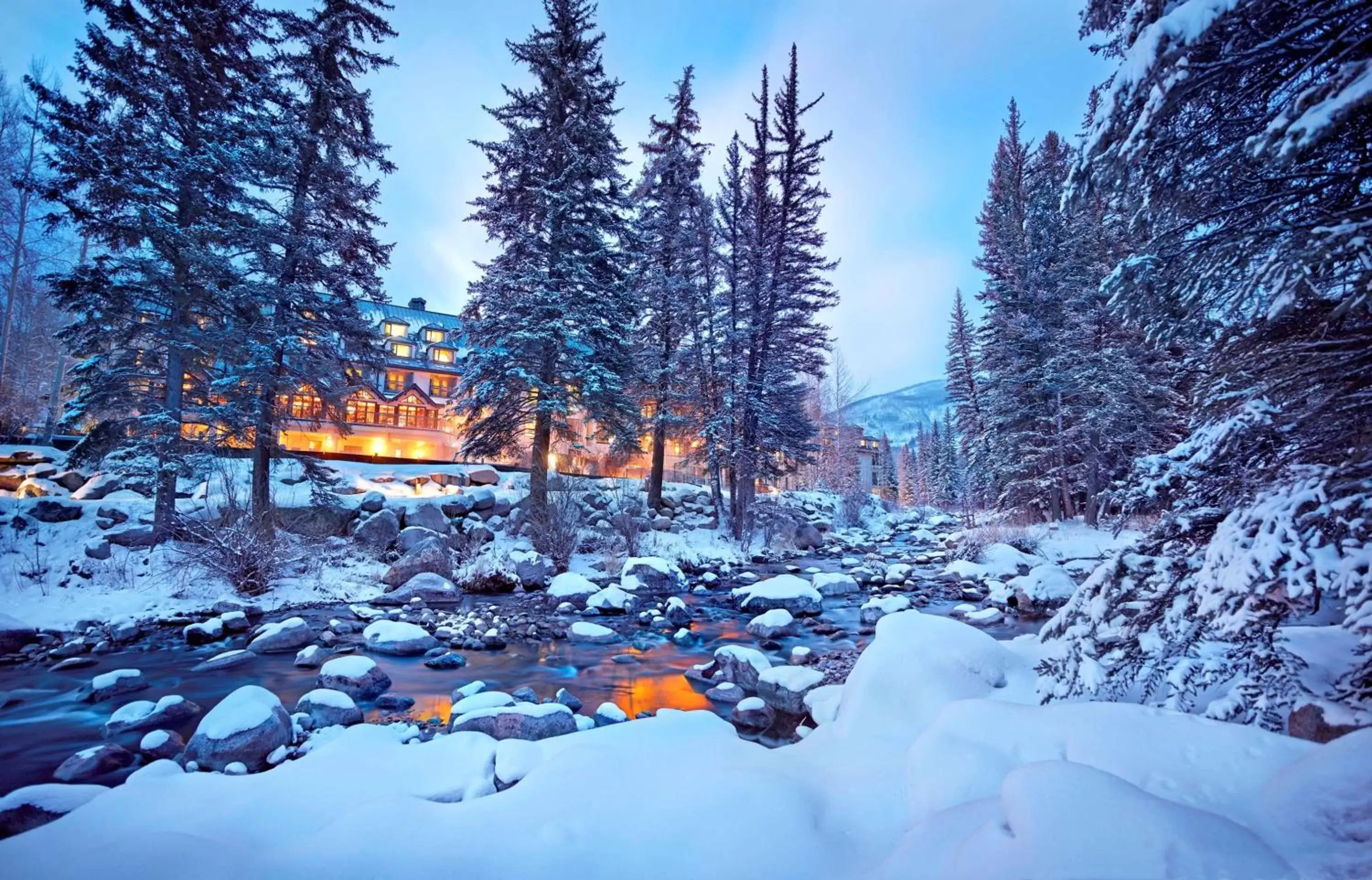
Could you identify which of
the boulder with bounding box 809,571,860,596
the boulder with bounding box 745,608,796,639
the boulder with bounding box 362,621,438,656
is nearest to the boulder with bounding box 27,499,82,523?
the boulder with bounding box 362,621,438,656

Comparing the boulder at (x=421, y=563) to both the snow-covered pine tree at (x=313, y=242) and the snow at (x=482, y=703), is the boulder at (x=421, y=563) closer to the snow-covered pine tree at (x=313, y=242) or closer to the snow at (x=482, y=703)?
the snow-covered pine tree at (x=313, y=242)

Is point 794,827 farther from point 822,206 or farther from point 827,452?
point 827,452

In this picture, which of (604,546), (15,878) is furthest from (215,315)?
(15,878)

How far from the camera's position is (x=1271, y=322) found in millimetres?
3439

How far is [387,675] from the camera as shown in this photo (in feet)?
23.8

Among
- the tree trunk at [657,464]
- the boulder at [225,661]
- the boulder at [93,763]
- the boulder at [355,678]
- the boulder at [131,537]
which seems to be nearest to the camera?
the boulder at [93,763]

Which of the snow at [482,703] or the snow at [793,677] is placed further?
the snow at [793,677]

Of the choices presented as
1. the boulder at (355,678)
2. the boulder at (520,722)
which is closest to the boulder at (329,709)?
the boulder at (355,678)

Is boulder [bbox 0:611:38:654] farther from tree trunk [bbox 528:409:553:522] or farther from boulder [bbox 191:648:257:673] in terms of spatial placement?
tree trunk [bbox 528:409:553:522]

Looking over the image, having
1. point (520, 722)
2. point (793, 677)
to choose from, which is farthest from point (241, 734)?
point (793, 677)

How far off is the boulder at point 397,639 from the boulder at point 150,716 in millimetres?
2516

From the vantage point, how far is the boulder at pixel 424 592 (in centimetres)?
1155

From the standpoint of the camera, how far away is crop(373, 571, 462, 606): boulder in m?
11.6

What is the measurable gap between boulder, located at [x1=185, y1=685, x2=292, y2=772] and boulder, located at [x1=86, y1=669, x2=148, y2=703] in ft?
9.77
